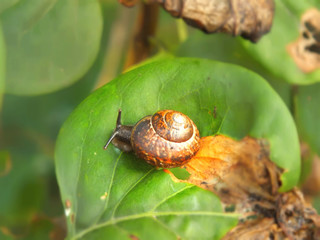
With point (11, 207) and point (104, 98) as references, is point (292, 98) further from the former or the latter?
point (11, 207)

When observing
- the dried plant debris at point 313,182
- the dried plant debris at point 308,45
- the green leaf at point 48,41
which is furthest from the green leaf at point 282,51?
the green leaf at point 48,41

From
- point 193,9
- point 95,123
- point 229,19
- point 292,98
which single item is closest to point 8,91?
point 95,123

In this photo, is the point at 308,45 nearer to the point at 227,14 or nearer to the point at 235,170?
the point at 227,14

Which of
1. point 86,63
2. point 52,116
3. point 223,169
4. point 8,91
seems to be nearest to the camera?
point 223,169

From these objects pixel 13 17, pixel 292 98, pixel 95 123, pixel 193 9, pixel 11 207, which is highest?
pixel 193 9

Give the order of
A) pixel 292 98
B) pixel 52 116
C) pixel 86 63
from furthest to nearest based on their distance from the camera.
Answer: pixel 52 116
pixel 292 98
pixel 86 63

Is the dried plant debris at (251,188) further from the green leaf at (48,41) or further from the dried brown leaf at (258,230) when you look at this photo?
the green leaf at (48,41)
